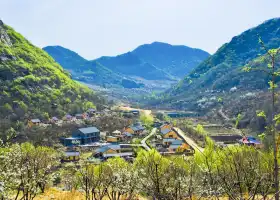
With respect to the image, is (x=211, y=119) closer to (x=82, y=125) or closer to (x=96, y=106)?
(x=96, y=106)

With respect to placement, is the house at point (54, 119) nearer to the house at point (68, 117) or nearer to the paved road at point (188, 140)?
the house at point (68, 117)

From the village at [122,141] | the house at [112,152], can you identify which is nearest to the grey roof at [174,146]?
the village at [122,141]

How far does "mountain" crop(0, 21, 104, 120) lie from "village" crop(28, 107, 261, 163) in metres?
6.45

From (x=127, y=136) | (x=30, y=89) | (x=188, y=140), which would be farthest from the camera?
(x=30, y=89)

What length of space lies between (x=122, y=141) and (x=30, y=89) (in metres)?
45.8

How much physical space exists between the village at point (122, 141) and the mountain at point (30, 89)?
21.2 feet

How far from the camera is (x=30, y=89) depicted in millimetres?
109062

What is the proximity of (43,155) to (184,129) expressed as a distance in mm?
75794

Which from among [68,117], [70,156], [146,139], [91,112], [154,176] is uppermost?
[91,112]

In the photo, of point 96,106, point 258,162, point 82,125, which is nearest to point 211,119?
point 96,106

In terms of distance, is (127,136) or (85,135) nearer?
(85,135)

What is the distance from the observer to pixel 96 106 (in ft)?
424

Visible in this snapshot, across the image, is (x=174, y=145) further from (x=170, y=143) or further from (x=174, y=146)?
(x=170, y=143)

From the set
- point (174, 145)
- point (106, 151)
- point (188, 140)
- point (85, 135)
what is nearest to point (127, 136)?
point (85, 135)
